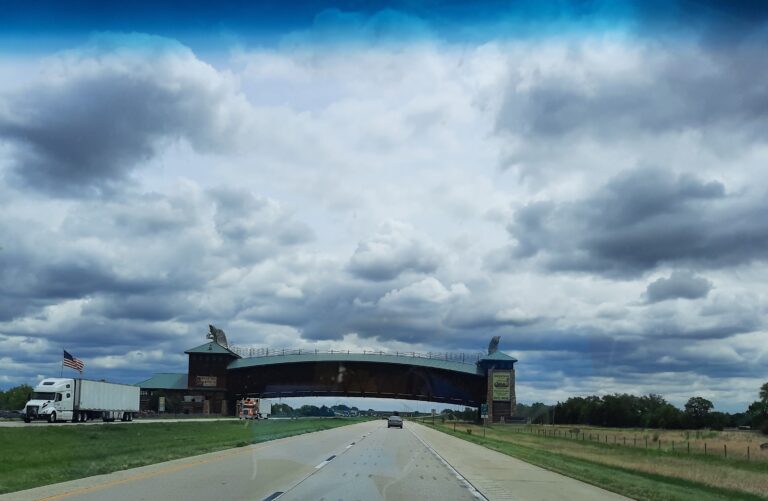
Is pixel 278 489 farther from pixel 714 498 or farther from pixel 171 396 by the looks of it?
pixel 171 396

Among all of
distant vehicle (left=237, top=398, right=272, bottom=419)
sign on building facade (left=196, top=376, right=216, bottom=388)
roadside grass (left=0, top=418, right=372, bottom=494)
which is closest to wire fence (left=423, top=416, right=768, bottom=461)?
roadside grass (left=0, top=418, right=372, bottom=494)

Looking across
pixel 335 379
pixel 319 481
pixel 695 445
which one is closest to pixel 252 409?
pixel 335 379

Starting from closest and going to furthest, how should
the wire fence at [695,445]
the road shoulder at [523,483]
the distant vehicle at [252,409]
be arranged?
the road shoulder at [523,483]
the wire fence at [695,445]
the distant vehicle at [252,409]

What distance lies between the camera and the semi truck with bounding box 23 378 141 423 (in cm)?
6269

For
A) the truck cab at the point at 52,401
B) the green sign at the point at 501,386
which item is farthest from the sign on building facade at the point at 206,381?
the truck cab at the point at 52,401

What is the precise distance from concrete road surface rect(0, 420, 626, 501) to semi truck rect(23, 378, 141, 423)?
36.6 meters

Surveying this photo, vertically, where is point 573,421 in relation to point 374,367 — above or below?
below

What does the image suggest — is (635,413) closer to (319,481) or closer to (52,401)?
(52,401)

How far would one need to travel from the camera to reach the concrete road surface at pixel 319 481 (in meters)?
18.1

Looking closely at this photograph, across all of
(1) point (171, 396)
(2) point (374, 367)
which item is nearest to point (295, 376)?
(2) point (374, 367)

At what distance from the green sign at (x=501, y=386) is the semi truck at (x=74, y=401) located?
66.2 metres

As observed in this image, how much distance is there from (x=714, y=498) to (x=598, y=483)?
3.53 meters

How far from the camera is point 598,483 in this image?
24.8m

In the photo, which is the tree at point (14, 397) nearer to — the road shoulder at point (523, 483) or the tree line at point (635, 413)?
the tree line at point (635, 413)
